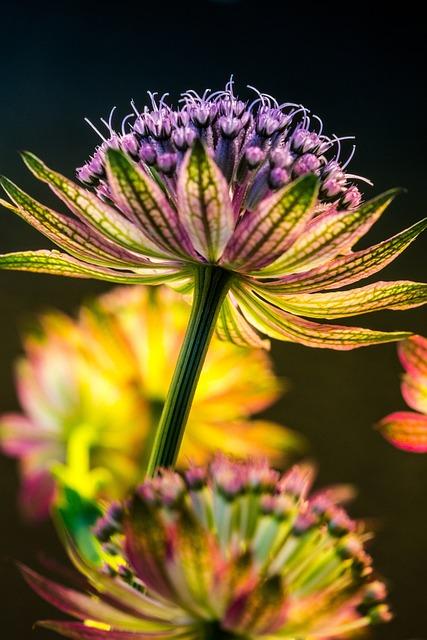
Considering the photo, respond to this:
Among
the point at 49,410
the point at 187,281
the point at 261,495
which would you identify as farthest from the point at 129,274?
the point at 49,410

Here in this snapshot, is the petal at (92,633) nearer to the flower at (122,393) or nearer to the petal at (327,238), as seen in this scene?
the petal at (327,238)

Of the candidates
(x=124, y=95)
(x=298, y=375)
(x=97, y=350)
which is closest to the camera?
(x=97, y=350)

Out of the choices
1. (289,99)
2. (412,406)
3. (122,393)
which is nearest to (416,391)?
(412,406)

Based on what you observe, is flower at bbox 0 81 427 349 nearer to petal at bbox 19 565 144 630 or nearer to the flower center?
the flower center

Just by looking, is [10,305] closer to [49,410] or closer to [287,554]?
[49,410]

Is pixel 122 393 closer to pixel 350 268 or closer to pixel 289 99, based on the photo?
pixel 350 268

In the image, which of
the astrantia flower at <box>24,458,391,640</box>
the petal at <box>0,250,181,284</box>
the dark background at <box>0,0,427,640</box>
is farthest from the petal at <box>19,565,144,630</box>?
the dark background at <box>0,0,427,640</box>
